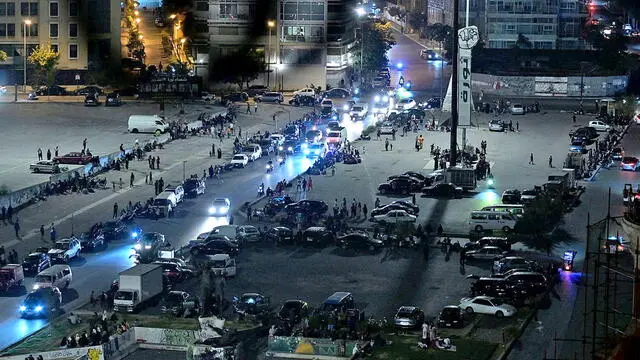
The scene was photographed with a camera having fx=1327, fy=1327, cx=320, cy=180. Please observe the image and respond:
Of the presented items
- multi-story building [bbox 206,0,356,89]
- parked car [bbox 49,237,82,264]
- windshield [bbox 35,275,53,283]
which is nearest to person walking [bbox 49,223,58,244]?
parked car [bbox 49,237,82,264]

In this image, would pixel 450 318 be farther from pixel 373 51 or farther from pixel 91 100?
pixel 373 51

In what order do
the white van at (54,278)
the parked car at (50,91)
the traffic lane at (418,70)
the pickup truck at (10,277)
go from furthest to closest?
the traffic lane at (418,70) → the parked car at (50,91) → the pickup truck at (10,277) → the white van at (54,278)

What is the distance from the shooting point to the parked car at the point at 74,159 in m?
32.4

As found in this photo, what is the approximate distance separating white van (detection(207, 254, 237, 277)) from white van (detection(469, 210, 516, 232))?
18.2 feet

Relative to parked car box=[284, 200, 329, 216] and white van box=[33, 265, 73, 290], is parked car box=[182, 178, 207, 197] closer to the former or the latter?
parked car box=[284, 200, 329, 216]

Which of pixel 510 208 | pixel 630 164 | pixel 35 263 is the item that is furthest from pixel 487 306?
pixel 630 164

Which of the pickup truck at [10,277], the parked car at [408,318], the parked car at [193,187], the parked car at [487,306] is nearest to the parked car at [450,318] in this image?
the parked car at [408,318]

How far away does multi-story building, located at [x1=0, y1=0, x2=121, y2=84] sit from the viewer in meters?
49.9

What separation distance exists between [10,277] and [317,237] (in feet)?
19.4

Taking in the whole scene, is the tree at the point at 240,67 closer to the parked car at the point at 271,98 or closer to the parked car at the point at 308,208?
the parked car at the point at 271,98

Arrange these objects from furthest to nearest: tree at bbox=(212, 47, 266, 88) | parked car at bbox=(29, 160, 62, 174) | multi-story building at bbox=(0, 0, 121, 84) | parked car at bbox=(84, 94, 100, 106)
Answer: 1. multi-story building at bbox=(0, 0, 121, 84)
2. tree at bbox=(212, 47, 266, 88)
3. parked car at bbox=(84, 94, 100, 106)
4. parked car at bbox=(29, 160, 62, 174)

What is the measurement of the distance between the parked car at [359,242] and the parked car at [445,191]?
528 centimetres

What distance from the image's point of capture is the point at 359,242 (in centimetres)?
2381

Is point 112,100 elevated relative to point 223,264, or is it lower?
elevated
